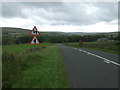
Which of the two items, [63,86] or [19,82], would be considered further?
[19,82]

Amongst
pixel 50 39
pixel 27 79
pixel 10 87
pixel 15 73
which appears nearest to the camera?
pixel 10 87

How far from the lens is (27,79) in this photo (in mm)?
5629

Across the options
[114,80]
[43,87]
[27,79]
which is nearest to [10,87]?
[27,79]

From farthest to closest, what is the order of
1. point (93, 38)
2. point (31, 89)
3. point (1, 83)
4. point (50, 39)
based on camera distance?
1. point (50, 39)
2. point (93, 38)
3. point (1, 83)
4. point (31, 89)

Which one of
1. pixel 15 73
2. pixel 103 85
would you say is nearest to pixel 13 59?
pixel 15 73

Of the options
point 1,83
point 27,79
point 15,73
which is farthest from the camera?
point 15,73

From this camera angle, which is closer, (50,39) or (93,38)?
(93,38)

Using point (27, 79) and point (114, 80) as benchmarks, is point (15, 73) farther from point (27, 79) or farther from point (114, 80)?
point (114, 80)

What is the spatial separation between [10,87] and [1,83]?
1.98 feet

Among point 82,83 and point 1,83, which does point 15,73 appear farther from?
point 82,83

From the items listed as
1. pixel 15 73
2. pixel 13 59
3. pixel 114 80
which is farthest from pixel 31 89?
pixel 13 59

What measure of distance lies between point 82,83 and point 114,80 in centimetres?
130

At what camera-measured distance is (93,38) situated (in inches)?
4779

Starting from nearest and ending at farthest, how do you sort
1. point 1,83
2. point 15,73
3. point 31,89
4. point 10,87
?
point 31,89, point 10,87, point 1,83, point 15,73
